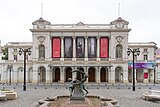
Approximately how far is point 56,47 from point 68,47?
9.25 feet

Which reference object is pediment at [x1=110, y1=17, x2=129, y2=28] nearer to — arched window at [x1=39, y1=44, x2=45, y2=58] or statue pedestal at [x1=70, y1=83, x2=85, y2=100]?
arched window at [x1=39, y1=44, x2=45, y2=58]

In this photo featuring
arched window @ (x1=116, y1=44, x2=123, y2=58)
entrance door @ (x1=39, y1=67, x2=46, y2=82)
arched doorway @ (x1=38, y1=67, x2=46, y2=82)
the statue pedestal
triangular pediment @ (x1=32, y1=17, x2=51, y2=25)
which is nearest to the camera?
the statue pedestal

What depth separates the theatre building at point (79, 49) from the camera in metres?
68.9

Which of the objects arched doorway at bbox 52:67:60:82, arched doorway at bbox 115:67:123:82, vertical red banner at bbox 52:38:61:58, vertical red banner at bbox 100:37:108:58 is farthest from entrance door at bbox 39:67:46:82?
arched doorway at bbox 115:67:123:82

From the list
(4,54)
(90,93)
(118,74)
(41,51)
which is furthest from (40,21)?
(90,93)

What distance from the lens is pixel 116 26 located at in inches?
2721

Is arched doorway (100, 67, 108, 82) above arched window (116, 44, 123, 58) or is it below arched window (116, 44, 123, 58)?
below

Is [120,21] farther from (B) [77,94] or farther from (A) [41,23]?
(B) [77,94]

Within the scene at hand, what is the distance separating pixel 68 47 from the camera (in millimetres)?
70625

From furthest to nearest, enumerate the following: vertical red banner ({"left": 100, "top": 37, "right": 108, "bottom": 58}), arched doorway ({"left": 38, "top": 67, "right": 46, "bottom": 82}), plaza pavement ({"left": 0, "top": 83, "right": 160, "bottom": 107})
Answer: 1. arched doorway ({"left": 38, "top": 67, "right": 46, "bottom": 82})
2. vertical red banner ({"left": 100, "top": 37, "right": 108, "bottom": 58})
3. plaza pavement ({"left": 0, "top": 83, "right": 160, "bottom": 107})

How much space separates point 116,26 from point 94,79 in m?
13.8

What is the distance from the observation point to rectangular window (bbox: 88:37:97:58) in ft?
231

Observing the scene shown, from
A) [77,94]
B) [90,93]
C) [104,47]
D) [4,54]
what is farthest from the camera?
[4,54]

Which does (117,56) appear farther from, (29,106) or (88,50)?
(29,106)
